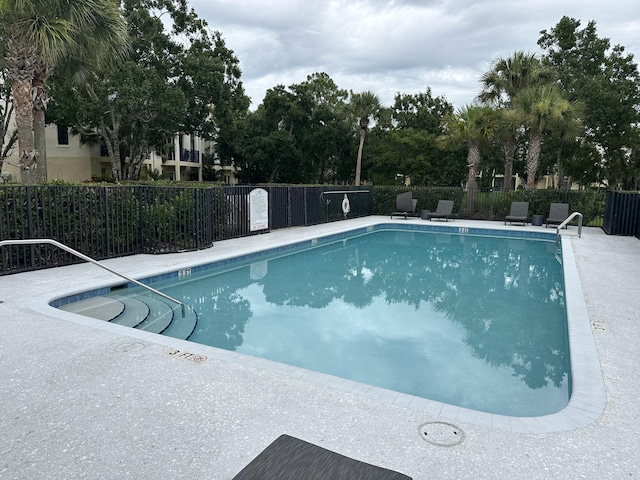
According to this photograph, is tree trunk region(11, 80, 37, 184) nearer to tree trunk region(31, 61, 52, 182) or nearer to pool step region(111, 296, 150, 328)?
tree trunk region(31, 61, 52, 182)

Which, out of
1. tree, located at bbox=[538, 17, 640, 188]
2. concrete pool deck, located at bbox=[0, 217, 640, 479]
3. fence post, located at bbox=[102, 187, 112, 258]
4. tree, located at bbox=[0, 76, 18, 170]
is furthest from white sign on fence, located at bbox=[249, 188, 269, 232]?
tree, located at bbox=[538, 17, 640, 188]

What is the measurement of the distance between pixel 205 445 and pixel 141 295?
15.6 feet

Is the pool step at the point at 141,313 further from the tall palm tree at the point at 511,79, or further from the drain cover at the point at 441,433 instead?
the tall palm tree at the point at 511,79

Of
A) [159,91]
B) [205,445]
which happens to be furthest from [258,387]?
[159,91]

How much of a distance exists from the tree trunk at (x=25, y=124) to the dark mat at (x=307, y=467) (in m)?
9.59

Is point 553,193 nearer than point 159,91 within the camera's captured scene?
Yes

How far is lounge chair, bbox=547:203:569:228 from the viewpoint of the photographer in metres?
15.4

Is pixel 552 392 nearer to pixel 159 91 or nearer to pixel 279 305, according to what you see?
pixel 279 305

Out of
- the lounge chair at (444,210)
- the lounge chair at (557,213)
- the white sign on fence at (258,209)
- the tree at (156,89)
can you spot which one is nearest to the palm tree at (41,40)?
the white sign on fence at (258,209)

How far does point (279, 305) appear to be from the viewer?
710 cm

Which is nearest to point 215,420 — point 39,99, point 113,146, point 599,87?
point 39,99

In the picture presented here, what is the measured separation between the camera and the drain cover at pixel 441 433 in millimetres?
2639

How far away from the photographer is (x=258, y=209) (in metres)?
13.1

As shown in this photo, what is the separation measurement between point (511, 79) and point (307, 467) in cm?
2149
